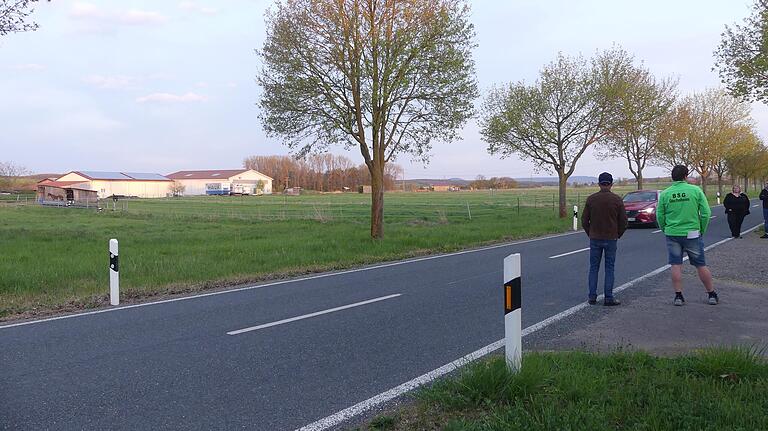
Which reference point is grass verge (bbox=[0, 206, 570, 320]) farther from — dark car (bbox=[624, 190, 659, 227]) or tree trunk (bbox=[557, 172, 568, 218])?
tree trunk (bbox=[557, 172, 568, 218])

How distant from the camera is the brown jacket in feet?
24.8

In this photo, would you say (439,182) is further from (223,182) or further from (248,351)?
(248,351)

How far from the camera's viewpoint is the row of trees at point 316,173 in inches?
5477

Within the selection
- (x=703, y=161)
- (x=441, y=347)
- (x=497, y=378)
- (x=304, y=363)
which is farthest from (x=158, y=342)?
(x=703, y=161)

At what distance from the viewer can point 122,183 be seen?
11050 centimetres

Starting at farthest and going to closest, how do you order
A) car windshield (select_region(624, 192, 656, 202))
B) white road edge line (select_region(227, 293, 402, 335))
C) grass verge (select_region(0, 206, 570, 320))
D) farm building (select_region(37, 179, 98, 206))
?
farm building (select_region(37, 179, 98, 206)), car windshield (select_region(624, 192, 656, 202)), grass verge (select_region(0, 206, 570, 320)), white road edge line (select_region(227, 293, 402, 335))

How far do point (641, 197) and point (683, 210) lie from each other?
1693 centimetres

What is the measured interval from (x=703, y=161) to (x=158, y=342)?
43.1 metres

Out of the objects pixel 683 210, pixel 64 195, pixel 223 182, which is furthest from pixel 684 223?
pixel 223 182

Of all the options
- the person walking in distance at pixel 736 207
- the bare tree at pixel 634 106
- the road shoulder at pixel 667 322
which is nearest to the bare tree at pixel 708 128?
the bare tree at pixel 634 106

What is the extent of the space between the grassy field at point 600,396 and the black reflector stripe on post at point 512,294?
452 millimetres

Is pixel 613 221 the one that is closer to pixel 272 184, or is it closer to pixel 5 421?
pixel 5 421

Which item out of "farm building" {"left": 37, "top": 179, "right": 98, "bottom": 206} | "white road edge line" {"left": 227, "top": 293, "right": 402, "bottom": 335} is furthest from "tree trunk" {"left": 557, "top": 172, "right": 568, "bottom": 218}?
"farm building" {"left": 37, "top": 179, "right": 98, "bottom": 206}

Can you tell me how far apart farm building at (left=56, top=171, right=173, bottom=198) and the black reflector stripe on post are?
113024 mm
